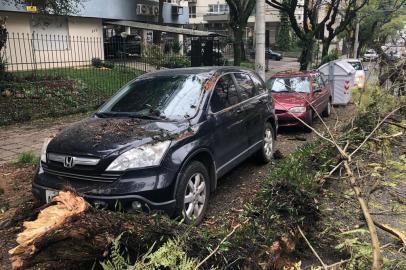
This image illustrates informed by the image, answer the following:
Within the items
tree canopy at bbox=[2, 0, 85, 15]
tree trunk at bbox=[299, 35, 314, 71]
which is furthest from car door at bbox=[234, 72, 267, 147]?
tree trunk at bbox=[299, 35, 314, 71]

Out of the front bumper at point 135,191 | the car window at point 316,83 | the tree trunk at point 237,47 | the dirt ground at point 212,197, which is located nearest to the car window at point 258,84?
the dirt ground at point 212,197

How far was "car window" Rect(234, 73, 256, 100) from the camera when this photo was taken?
640 cm

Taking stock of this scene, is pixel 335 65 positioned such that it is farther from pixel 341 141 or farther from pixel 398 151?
pixel 341 141

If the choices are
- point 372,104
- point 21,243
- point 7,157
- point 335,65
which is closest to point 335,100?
point 335,65

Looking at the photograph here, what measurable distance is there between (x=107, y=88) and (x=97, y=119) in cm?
969

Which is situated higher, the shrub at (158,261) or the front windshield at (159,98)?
the front windshield at (159,98)

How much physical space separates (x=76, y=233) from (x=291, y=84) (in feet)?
31.0

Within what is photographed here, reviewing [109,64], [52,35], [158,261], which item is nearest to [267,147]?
[158,261]

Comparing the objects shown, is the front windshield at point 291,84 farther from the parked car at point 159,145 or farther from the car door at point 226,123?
the car door at point 226,123

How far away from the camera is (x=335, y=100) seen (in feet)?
48.9

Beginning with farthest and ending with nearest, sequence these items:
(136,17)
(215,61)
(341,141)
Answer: (136,17)
(215,61)
(341,141)

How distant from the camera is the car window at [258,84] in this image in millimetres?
7039

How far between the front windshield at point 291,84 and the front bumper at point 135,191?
24.6 feet

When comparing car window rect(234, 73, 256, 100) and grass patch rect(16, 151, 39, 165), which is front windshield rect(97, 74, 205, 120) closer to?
car window rect(234, 73, 256, 100)
